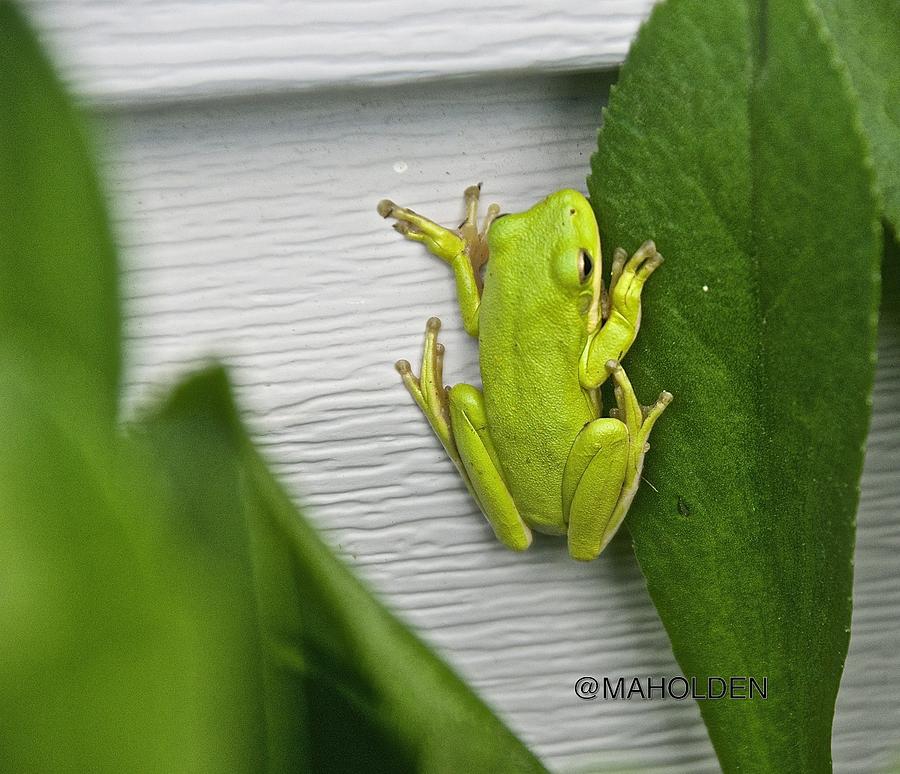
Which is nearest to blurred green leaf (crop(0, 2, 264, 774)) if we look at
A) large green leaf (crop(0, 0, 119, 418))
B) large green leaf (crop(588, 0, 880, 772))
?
large green leaf (crop(0, 0, 119, 418))

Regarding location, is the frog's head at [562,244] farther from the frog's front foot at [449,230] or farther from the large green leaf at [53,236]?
the large green leaf at [53,236]

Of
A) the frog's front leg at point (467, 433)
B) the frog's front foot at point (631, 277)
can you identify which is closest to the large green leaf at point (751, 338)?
the frog's front foot at point (631, 277)

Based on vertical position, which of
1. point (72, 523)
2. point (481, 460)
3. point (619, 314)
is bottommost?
point (481, 460)

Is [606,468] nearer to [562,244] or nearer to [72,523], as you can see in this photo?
[562,244]

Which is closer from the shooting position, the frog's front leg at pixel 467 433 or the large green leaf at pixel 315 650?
the large green leaf at pixel 315 650

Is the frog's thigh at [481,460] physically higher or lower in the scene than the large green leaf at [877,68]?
lower

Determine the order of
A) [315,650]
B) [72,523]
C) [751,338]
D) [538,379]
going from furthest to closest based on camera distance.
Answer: [538,379] → [751,338] → [315,650] → [72,523]

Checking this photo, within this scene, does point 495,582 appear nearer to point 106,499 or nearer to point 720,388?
point 720,388

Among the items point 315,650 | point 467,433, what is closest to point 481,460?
point 467,433
